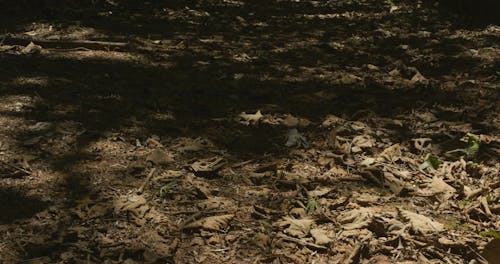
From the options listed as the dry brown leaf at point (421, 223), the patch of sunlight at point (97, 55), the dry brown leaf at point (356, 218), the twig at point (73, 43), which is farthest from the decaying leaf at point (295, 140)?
the twig at point (73, 43)

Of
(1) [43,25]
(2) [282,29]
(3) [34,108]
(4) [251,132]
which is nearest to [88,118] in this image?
(3) [34,108]

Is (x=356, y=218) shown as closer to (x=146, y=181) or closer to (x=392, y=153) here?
(x=392, y=153)

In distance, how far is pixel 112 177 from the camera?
3.52 meters

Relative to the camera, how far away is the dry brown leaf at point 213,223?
10.0 feet

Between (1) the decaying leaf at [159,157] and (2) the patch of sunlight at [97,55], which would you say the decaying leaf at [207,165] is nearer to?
(1) the decaying leaf at [159,157]

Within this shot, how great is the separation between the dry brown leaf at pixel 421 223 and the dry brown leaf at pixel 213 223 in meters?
0.90

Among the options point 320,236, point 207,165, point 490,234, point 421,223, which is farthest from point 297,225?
point 490,234

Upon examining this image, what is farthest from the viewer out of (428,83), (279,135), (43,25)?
(43,25)

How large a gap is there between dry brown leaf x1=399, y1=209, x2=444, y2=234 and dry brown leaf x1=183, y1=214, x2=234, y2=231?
2.95 ft

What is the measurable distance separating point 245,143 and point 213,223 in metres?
1.01

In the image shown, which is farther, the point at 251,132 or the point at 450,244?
the point at 251,132

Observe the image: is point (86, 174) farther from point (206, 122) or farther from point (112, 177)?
point (206, 122)

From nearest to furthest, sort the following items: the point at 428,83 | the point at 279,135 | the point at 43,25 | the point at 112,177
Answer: the point at 112,177 → the point at 279,135 → the point at 428,83 → the point at 43,25

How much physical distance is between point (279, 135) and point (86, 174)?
1.30m
